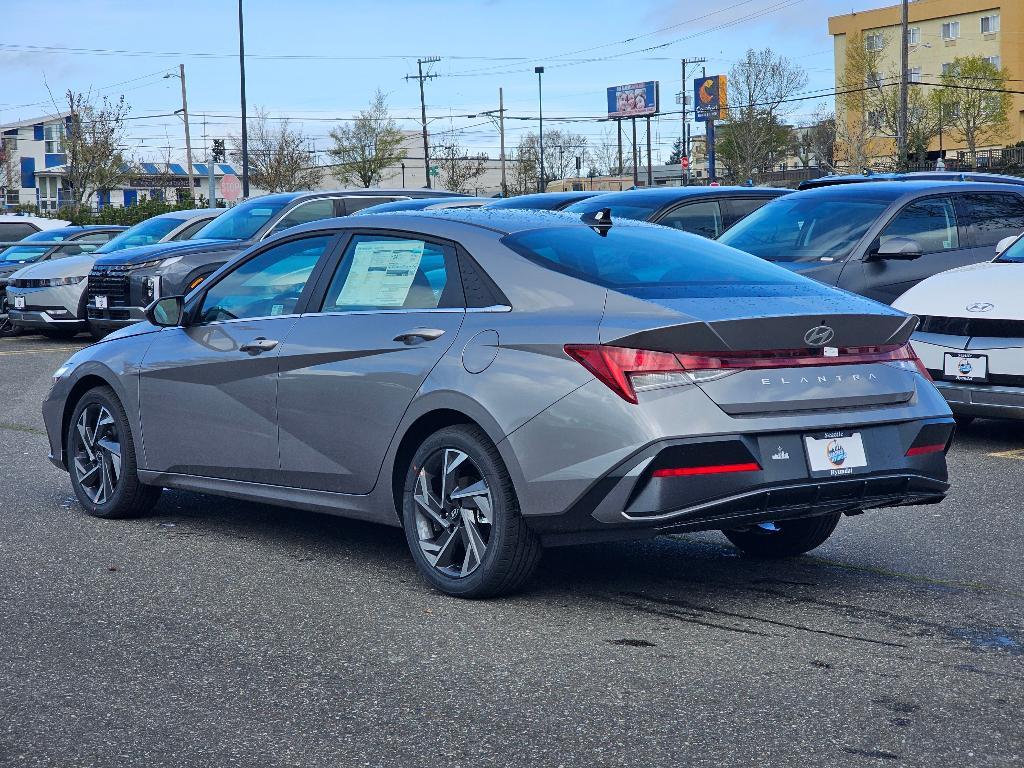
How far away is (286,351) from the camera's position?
6.23 meters

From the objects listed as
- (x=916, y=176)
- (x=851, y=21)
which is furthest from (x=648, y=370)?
(x=851, y=21)

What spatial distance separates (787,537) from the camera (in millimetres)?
6211

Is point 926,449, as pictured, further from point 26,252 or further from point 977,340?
point 26,252

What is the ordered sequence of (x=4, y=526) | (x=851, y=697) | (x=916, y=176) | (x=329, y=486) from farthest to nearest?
(x=916, y=176), (x=4, y=526), (x=329, y=486), (x=851, y=697)

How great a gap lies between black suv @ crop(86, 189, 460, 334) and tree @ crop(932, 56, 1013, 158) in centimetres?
6861

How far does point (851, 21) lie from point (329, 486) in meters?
94.5

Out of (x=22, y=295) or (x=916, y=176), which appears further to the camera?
(x=22, y=295)

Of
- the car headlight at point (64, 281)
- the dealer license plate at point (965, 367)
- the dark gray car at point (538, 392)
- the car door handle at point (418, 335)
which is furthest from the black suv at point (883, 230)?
the car headlight at point (64, 281)

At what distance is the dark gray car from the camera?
16.2ft

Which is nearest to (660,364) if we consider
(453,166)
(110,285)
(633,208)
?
(633,208)

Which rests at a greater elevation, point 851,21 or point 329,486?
point 851,21

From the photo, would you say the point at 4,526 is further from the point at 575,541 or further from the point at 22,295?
the point at 22,295

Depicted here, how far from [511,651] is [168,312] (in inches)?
121

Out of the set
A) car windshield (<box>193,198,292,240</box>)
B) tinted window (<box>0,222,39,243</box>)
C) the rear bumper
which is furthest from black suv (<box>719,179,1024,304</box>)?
tinted window (<box>0,222,39,243</box>)
